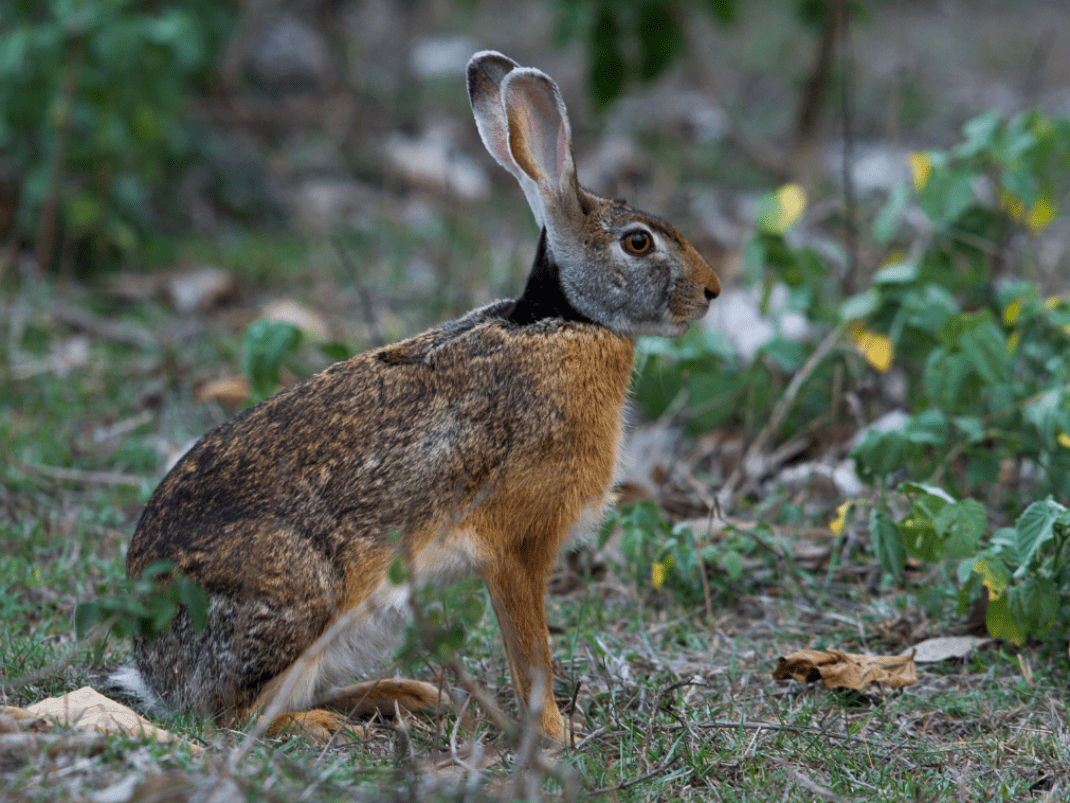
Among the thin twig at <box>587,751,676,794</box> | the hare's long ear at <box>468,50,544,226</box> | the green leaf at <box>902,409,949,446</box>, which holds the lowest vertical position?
the thin twig at <box>587,751,676,794</box>

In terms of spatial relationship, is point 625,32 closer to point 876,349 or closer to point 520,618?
point 876,349

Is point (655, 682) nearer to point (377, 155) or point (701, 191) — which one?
point (701, 191)

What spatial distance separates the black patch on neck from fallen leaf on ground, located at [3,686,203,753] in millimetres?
1901

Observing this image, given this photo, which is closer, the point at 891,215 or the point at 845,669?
the point at 845,669

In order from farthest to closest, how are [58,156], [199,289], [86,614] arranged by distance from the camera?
1. [199,289]
2. [58,156]
3. [86,614]

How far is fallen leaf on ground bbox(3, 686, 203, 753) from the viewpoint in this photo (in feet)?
10.5

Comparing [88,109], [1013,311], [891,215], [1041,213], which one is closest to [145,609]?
[1013,311]

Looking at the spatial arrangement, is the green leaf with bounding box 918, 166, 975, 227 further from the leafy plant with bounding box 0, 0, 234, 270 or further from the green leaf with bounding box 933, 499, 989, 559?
the leafy plant with bounding box 0, 0, 234, 270

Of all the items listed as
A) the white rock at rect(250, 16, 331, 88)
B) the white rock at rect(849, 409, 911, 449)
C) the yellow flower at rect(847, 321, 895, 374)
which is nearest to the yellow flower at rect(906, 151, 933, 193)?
the yellow flower at rect(847, 321, 895, 374)

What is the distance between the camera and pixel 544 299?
430 cm

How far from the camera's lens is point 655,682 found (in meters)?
4.18

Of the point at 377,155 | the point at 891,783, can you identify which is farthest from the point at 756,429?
the point at 377,155

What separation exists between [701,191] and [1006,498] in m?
5.79

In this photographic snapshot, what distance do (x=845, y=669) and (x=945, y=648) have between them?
54 centimetres
